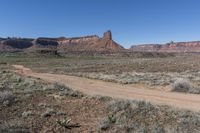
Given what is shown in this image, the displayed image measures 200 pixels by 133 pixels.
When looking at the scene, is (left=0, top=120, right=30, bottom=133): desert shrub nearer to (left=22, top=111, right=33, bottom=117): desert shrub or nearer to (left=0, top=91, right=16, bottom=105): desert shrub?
(left=22, top=111, right=33, bottom=117): desert shrub

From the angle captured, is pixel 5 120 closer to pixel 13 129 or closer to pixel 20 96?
pixel 13 129

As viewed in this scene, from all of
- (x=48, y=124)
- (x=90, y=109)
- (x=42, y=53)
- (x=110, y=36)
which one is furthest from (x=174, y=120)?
(x=110, y=36)

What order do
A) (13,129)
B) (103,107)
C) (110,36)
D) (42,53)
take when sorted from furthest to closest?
1. (110,36)
2. (42,53)
3. (103,107)
4. (13,129)

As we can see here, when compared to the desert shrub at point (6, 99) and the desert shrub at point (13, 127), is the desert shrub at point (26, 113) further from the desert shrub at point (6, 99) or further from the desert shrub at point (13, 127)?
the desert shrub at point (6, 99)

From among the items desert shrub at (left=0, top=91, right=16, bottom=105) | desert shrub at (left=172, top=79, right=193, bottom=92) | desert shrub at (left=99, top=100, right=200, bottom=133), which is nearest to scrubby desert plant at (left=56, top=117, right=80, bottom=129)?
desert shrub at (left=99, top=100, right=200, bottom=133)

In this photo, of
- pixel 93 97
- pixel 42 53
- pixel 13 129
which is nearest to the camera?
pixel 13 129

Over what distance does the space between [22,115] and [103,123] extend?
11.2 feet

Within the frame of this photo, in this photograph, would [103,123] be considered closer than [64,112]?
Yes

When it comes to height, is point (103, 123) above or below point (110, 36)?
below

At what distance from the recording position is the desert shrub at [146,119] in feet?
33.1

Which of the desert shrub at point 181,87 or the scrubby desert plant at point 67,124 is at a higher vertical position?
the desert shrub at point 181,87

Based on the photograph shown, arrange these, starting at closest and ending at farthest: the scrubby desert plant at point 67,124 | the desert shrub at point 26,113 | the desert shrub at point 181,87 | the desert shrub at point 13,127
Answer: the desert shrub at point 13,127, the scrubby desert plant at point 67,124, the desert shrub at point 26,113, the desert shrub at point 181,87

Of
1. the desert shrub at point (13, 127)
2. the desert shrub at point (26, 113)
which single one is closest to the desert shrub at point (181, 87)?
the desert shrub at point (26, 113)

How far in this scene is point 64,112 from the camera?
1241cm
